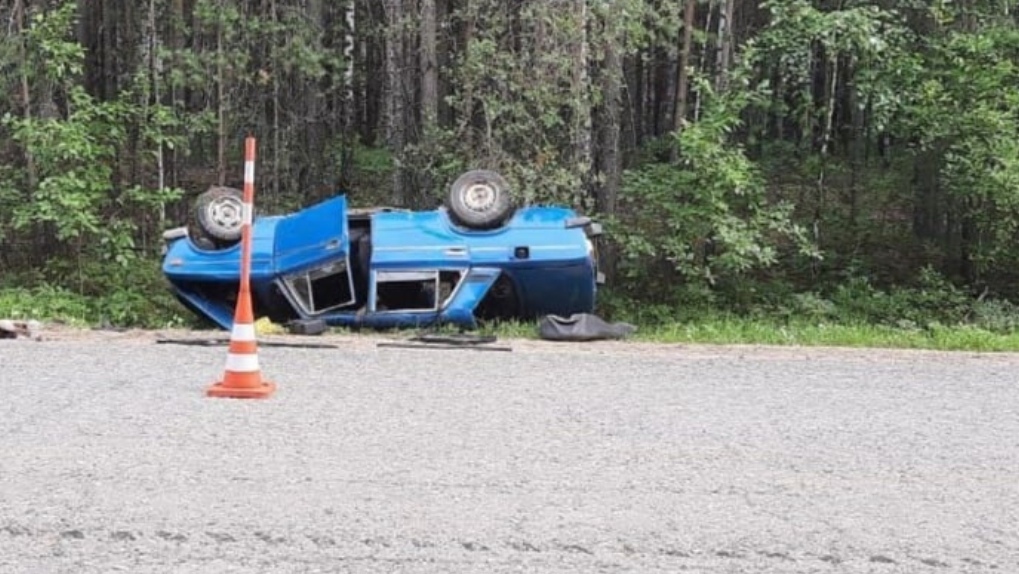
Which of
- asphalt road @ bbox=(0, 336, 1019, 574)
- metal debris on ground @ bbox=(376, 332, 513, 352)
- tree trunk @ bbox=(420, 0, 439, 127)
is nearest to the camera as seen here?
asphalt road @ bbox=(0, 336, 1019, 574)

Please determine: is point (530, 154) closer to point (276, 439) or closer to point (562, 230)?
point (562, 230)

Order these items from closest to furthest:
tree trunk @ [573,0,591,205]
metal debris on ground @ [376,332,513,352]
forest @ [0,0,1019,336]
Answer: metal debris on ground @ [376,332,513,352] < tree trunk @ [573,0,591,205] < forest @ [0,0,1019,336]

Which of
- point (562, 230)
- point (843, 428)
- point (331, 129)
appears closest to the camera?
point (843, 428)

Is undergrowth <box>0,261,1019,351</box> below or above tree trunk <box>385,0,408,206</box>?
below

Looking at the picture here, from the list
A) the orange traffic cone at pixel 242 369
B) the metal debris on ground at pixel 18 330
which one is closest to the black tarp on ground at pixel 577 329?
the orange traffic cone at pixel 242 369

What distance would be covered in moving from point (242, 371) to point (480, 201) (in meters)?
4.66

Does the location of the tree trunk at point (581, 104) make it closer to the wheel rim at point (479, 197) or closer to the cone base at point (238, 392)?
the wheel rim at point (479, 197)

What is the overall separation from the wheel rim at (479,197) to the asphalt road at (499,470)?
3173mm

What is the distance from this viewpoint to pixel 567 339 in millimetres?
9367

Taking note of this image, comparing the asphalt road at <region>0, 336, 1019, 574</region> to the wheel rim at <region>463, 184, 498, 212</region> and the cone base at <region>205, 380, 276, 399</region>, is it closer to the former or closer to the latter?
the cone base at <region>205, 380, 276, 399</region>

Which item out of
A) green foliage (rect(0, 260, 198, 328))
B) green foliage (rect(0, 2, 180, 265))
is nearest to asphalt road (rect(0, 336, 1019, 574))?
green foliage (rect(0, 260, 198, 328))

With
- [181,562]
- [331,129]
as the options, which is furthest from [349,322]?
[331,129]

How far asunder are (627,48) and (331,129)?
8.63 m

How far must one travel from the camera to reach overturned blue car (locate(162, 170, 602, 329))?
9867mm
